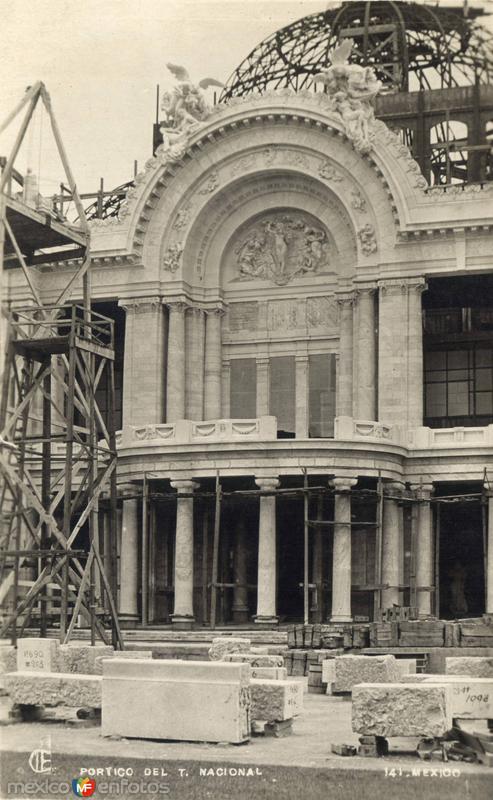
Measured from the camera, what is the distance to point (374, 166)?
51.9 metres

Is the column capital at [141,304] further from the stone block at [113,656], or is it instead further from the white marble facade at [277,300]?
the stone block at [113,656]

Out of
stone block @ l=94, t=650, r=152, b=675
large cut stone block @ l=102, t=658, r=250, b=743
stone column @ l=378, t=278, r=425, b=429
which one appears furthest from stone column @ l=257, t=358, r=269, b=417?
large cut stone block @ l=102, t=658, r=250, b=743

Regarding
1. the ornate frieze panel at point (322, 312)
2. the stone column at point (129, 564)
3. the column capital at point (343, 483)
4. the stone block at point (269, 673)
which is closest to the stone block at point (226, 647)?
the stone block at point (269, 673)

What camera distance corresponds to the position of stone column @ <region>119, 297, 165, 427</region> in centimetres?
5347

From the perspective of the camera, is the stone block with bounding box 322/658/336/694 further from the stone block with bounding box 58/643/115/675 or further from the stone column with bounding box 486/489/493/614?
Answer: the stone column with bounding box 486/489/493/614

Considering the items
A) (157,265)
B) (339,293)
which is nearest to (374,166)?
(339,293)

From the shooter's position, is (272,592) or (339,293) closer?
(272,592)

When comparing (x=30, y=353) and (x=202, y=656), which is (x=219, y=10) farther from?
(x=202, y=656)

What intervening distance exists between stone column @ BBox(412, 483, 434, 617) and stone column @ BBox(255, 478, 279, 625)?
5774 mm

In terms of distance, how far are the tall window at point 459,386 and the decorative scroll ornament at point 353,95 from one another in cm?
990

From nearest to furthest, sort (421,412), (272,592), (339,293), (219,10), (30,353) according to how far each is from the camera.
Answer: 1. (219,10)
2. (30,353)
3. (272,592)
4. (421,412)
5. (339,293)

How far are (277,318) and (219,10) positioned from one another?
3035 centimetres

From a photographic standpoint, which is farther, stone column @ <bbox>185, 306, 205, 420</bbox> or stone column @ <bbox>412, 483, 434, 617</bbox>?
stone column @ <bbox>185, 306, 205, 420</bbox>

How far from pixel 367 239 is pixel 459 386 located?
25.7ft
